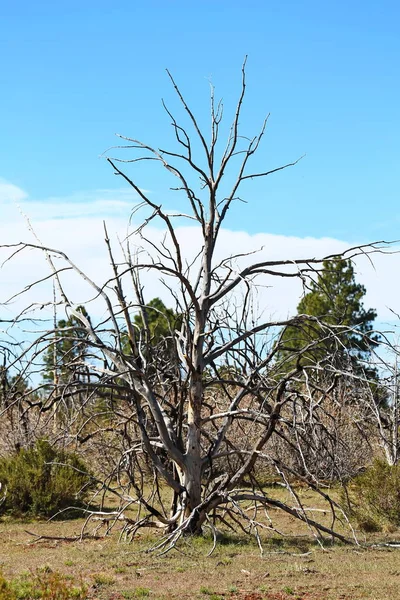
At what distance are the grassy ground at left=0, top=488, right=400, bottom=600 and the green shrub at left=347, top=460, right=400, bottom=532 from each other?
1.41 metres

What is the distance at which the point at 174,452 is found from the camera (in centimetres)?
1099

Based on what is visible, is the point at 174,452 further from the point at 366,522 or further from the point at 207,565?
the point at 366,522

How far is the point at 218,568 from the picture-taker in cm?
967

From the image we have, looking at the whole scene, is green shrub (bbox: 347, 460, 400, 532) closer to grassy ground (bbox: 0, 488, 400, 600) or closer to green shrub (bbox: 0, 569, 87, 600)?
grassy ground (bbox: 0, 488, 400, 600)

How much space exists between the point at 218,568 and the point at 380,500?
449 cm

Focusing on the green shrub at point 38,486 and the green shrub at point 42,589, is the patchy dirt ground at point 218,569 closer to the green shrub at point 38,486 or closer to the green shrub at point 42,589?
the green shrub at point 42,589

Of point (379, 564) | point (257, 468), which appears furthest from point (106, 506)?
point (379, 564)

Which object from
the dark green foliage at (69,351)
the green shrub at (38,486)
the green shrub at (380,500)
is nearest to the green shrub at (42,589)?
the dark green foliage at (69,351)

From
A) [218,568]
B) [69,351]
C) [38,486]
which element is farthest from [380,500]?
[38,486]

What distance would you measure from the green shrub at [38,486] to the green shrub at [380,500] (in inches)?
196

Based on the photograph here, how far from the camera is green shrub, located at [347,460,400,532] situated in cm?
1321

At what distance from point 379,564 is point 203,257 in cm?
441

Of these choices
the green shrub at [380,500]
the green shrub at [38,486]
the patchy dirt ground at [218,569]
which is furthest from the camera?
the green shrub at [38,486]

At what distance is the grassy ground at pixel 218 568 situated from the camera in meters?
8.45
